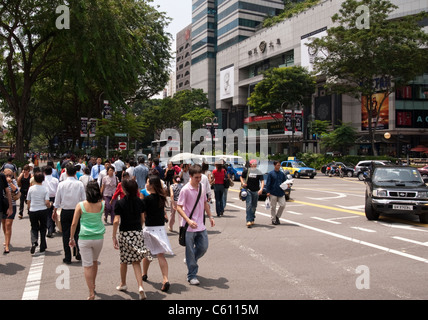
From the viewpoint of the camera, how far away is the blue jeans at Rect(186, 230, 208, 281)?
19.9 ft

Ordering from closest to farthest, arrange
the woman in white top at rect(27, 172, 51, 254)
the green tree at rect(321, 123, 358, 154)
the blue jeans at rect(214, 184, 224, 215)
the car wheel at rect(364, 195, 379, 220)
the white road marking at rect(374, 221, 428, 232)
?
the woman in white top at rect(27, 172, 51, 254) < the white road marking at rect(374, 221, 428, 232) < the car wheel at rect(364, 195, 379, 220) < the blue jeans at rect(214, 184, 224, 215) < the green tree at rect(321, 123, 358, 154)

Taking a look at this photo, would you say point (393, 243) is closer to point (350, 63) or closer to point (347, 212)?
point (347, 212)

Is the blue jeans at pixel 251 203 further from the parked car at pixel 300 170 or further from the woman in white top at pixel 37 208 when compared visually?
the parked car at pixel 300 170

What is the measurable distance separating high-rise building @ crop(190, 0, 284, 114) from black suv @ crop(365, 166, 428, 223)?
75.3 metres

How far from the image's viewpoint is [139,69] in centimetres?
2327

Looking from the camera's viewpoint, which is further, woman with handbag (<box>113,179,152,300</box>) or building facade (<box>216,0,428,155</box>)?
building facade (<box>216,0,428,155</box>)

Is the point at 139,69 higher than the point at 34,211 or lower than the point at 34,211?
higher

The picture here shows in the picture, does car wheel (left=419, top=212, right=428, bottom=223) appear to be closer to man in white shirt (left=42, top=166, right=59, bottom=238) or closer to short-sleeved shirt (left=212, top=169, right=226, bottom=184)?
short-sleeved shirt (left=212, top=169, right=226, bottom=184)

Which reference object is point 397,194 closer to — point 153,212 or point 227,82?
point 153,212

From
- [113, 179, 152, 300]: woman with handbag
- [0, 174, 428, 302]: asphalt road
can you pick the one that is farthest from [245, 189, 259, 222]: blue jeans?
[113, 179, 152, 300]: woman with handbag
